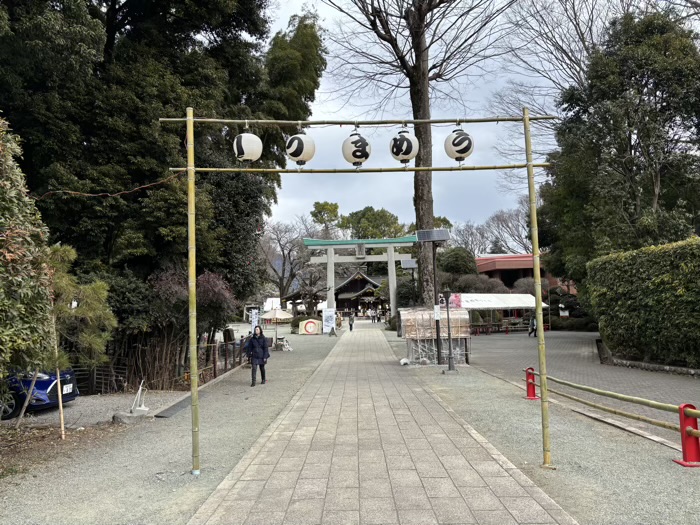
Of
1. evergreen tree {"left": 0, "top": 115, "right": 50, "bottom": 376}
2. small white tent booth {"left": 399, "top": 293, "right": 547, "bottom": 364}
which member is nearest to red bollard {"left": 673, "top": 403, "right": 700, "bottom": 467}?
evergreen tree {"left": 0, "top": 115, "right": 50, "bottom": 376}

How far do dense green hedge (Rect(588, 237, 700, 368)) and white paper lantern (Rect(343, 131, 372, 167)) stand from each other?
31.3 ft

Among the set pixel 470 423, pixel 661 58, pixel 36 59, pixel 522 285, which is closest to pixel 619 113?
pixel 661 58

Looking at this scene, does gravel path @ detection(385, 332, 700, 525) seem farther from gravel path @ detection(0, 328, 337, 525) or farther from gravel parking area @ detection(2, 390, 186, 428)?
gravel parking area @ detection(2, 390, 186, 428)

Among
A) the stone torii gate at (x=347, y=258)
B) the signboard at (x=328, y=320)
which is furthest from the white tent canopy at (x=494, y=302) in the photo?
the signboard at (x=328, y=320)

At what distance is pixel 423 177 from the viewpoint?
1762 cm

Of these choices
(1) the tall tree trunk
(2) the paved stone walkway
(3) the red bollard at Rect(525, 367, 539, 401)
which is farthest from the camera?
(1) the tall tree trunk

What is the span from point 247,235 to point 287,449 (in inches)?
346

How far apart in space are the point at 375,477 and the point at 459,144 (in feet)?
12.1

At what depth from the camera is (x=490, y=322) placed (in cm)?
3591

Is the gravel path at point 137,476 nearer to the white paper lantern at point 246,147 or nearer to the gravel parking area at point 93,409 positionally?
the gravel parking area at point 93,409

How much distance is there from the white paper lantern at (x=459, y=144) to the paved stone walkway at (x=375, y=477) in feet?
11.0

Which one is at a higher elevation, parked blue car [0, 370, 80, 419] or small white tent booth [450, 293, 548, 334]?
small white tent booth [450, 293, 548, 334]

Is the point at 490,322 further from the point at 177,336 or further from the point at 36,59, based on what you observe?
the point at 36,59

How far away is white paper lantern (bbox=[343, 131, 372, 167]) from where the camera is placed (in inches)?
231
